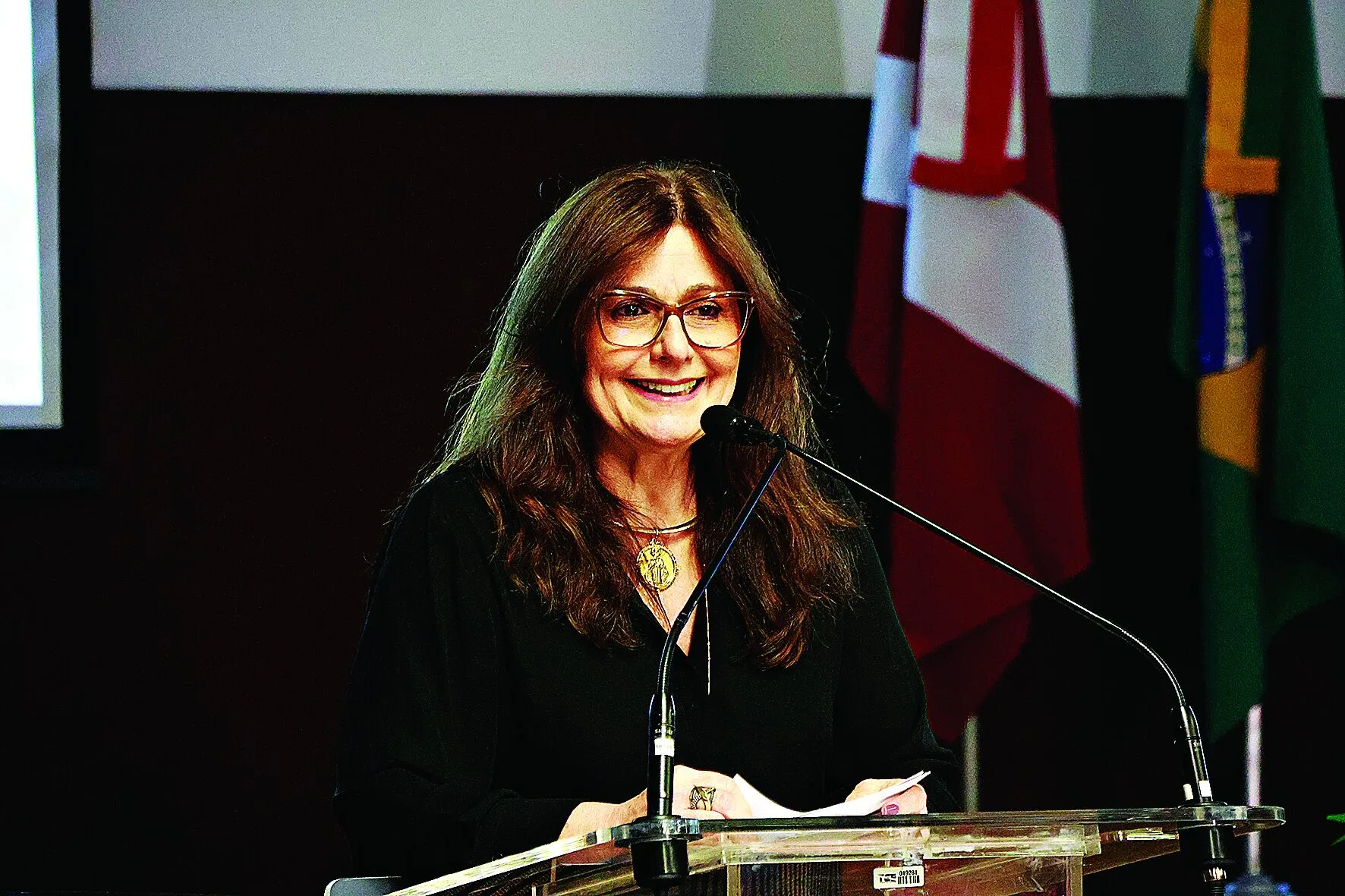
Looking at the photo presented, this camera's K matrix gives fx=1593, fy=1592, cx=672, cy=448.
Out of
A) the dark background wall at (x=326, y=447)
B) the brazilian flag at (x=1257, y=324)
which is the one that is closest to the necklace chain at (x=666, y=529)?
the dark background wall at (x=326, y=447)

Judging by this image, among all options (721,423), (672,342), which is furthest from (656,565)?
(721,423)

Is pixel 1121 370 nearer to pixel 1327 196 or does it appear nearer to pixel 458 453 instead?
pixel 1327 196

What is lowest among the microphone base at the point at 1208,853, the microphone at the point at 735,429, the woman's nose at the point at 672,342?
the microphone base at the point at 1208,853

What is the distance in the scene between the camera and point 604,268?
2002 mm

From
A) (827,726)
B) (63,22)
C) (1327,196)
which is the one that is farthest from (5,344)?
(1327,196)

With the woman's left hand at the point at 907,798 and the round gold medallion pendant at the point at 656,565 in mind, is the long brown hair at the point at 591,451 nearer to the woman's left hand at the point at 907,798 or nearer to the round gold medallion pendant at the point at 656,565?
the round gold medallion pendant at the point at 656,565

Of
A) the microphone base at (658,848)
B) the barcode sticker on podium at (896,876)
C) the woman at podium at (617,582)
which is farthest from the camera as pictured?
the woman at podium at (617,582)

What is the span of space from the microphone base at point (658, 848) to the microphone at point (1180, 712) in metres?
0.44

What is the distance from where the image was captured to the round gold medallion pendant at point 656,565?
80.5 inches

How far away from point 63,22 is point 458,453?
1596mm

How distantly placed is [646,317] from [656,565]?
12.7 inches

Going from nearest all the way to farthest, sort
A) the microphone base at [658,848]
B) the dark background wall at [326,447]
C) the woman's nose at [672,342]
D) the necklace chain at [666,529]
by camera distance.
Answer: the microphone base at [658,848] → the woman's nose at [672,342] → the necklace chain at [666,529] → the dark background wall at [326,447]

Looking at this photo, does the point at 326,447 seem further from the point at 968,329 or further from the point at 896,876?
the point at 896,876

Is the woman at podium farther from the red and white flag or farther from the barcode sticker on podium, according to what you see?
the red and white flag
